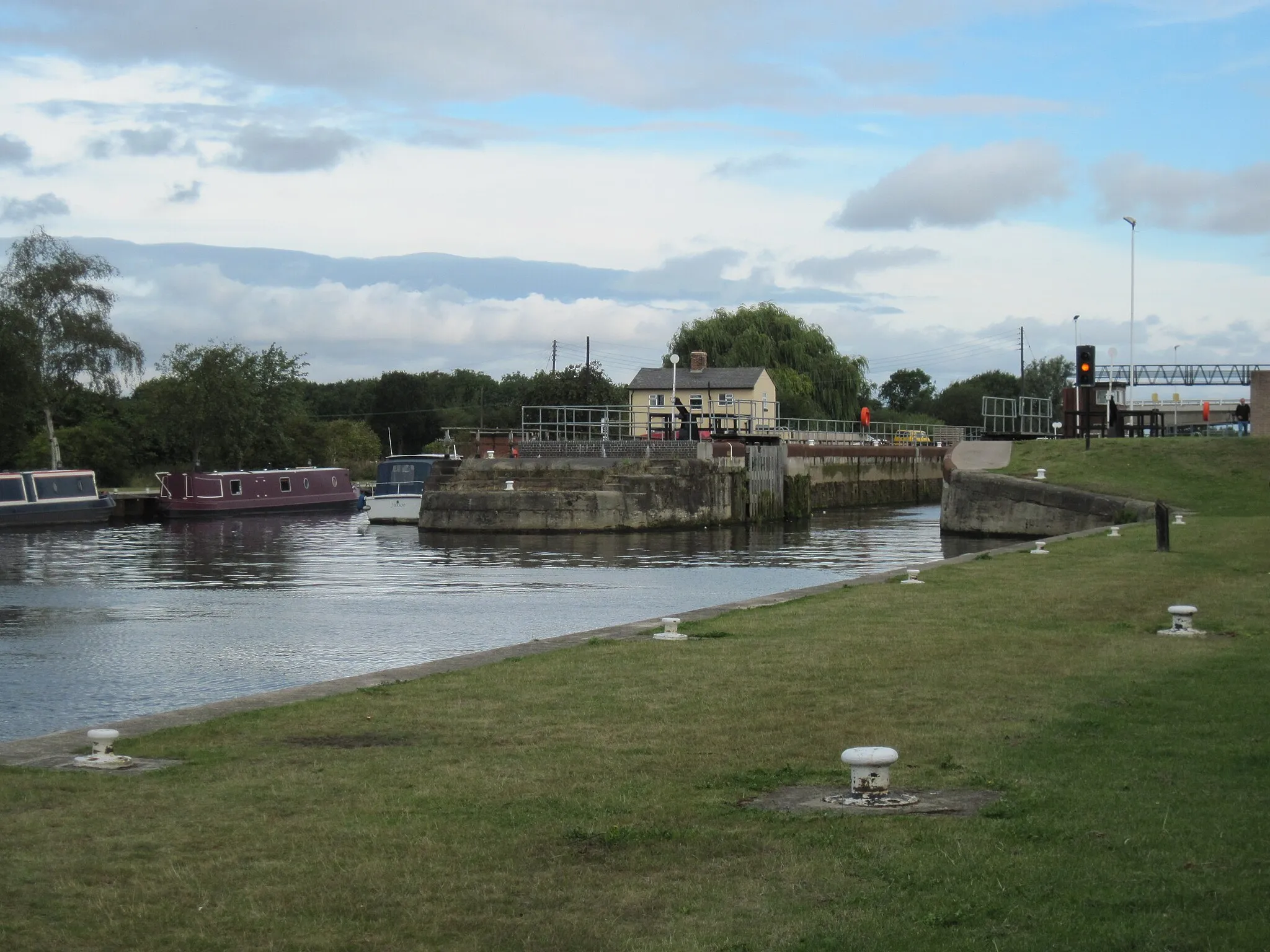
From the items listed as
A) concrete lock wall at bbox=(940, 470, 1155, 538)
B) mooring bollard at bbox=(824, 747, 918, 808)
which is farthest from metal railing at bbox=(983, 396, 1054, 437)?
mooring bollard at bbox=(824, 747, 918, 808)

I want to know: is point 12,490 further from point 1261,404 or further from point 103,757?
point 103,757

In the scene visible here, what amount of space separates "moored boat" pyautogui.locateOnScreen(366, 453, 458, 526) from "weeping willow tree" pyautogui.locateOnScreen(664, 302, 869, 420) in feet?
135

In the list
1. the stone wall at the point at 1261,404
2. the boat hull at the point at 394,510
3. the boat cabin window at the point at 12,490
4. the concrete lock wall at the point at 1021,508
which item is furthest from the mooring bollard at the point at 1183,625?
the boat cabin window at the point at 12,490

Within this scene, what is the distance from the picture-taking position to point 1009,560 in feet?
84.2

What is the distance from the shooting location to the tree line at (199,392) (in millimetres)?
69500

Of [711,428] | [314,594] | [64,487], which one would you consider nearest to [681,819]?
[314,594]

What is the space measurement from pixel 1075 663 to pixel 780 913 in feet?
24.7

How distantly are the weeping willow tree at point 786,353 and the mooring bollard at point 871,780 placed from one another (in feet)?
302

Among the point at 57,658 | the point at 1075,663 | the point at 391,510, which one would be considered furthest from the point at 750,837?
the point at 391,510

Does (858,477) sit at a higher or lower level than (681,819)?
lower

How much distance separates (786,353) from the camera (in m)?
103

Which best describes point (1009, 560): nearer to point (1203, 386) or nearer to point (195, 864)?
point (195, 864)

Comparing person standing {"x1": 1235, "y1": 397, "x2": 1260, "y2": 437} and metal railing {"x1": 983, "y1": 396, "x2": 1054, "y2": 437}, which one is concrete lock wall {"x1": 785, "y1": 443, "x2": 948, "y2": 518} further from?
person standing {"x1": 1235, "y1": 397, "x2": 1260, "y2": 437}

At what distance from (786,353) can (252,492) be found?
45.8 meters
